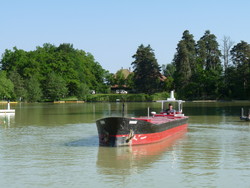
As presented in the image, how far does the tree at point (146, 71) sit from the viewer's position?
5399 inches

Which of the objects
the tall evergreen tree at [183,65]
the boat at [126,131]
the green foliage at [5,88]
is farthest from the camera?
the tall evergreen tree at [183,65]

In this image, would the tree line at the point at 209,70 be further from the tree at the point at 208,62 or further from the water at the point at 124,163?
the water at the point at 124,163

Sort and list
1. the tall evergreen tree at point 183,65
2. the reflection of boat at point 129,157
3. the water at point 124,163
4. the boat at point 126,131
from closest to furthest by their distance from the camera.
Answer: the water at point 124,163, the reflection of boat at point 129,157, the boat at point 126,131, the tall evergreen tree at point 183,65

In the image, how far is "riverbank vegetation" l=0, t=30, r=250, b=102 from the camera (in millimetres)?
117938

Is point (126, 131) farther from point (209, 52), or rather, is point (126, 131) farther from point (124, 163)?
point (209, 52)

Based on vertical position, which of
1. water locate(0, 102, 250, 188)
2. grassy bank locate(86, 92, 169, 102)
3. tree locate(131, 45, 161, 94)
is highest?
tree locate(131, 45, 161, 94)

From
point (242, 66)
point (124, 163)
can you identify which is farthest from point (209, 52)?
point (124, 163)

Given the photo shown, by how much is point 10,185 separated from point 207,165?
789 centimetres

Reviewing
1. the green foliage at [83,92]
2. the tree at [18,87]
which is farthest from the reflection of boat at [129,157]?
the green foliage at [83,92]

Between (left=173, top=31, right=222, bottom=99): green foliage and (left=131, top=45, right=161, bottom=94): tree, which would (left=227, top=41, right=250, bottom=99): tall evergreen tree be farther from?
(left=131, top=45, right=161, bottom=94): tree

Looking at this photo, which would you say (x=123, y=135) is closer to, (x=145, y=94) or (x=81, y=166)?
(x=81, y=166)

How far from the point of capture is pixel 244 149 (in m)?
22.4

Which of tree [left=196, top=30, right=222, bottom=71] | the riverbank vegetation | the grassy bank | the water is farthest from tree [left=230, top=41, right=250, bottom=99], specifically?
the water

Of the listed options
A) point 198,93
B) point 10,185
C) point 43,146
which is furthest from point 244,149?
point 198,93
